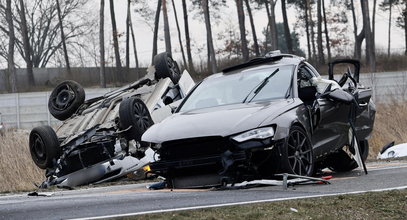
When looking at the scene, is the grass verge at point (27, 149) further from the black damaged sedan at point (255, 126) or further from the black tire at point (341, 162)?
the black tire at point (341, 162)

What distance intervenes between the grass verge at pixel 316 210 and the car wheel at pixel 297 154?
69.2 inches

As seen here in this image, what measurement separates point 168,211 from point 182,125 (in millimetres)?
2597

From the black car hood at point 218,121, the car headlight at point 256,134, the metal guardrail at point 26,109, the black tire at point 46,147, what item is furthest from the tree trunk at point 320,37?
the car headlight at point 256,134

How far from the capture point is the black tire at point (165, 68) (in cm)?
1362

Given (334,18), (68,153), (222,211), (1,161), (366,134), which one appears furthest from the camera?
(334,18)

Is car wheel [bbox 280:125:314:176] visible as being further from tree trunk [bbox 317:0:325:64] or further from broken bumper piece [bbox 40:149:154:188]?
tree trunk [bbox 317:0:325:64]

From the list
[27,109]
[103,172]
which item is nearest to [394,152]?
[103,172]

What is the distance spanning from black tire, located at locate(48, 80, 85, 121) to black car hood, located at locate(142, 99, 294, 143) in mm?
5263

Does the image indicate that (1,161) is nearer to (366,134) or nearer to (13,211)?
(366,134)

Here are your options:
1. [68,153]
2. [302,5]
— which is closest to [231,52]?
[302,5]

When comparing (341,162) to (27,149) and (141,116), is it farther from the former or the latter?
(27,149)

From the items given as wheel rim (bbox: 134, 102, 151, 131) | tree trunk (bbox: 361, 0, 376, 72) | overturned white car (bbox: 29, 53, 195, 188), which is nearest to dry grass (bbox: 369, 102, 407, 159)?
wheel rim (bbox: 134, 102, 151, 131)

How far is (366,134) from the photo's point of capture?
1110 centimetres

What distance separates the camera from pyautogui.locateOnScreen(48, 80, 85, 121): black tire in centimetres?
1362
